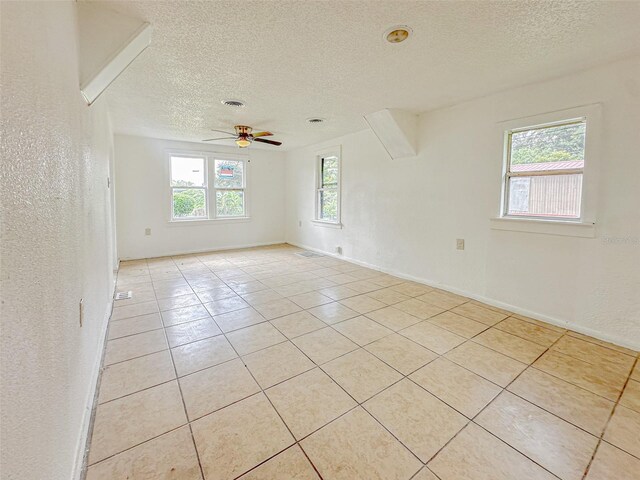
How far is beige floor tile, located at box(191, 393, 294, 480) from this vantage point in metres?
1.34

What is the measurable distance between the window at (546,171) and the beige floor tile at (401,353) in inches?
71.5

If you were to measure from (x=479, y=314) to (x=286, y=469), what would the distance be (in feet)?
8.06

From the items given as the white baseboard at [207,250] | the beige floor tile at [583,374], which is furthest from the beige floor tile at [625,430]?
the white baseboard at [207,250]

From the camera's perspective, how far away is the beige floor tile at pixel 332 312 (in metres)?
2.88

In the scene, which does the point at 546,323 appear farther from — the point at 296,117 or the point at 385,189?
the point at 296,117

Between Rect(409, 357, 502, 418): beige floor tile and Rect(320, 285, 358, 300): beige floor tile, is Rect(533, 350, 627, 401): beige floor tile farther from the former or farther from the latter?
Rect(320, 285, 358, 300): beige floor tile

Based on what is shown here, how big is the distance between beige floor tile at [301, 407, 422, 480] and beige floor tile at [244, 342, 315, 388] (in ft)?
1.69

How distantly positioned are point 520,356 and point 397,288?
1.67m

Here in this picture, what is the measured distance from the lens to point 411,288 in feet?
12.5

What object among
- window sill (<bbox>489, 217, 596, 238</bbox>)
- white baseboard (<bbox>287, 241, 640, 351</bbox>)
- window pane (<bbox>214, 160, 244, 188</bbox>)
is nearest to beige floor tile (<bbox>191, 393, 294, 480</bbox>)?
white baseboard (<bbox>287, 241, 640, 351</bbox>)

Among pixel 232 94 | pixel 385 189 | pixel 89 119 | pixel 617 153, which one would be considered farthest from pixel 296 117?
pixel 617 153

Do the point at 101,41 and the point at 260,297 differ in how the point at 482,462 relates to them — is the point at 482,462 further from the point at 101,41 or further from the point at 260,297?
the point at 101,41

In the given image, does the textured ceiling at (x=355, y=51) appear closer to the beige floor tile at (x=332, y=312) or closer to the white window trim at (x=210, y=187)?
the white window trim at (x=210, y=187)

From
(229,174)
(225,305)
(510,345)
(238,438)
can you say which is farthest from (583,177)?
(229,174)
